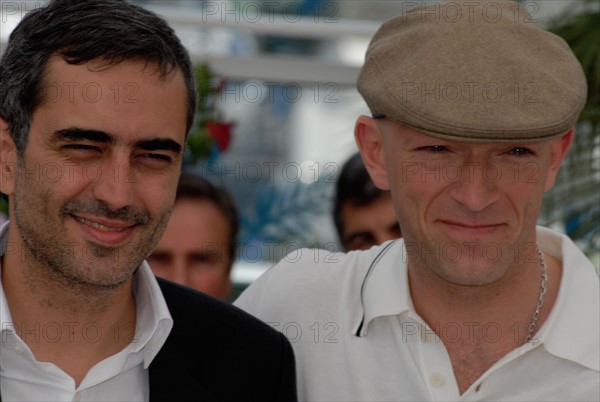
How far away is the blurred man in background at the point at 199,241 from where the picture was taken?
3373 mm

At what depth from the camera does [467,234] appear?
89.0 inches

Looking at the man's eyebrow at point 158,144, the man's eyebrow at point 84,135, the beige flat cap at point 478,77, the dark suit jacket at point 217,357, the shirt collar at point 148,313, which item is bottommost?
the dark suit jacket at point 217,357

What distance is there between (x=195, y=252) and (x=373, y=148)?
1069 mm

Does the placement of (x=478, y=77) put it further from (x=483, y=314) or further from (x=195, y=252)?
(x=195, y=252)

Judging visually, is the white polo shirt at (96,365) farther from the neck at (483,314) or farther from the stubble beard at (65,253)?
the neck at (483,314)

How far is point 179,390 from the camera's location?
2254 millimetres

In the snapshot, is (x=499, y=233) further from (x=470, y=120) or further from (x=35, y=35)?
(x=35, y=35)

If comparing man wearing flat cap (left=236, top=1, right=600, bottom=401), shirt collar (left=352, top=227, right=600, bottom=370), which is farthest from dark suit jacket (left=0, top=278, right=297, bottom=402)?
shirt collar (left=352, top=227, right=600, bottom=370)

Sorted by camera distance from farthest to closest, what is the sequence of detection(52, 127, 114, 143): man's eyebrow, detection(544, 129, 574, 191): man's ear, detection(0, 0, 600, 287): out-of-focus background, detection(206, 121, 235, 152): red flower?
detection(0, 0, 600, 287): out-of-focus background < detection(206, 121, 235, 152): red flower < detection(544, 129, 574, 191): man's ear < detection(52, 127, 114, 143): man's eyebrow

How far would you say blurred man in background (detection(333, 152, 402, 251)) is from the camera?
11.6 ft

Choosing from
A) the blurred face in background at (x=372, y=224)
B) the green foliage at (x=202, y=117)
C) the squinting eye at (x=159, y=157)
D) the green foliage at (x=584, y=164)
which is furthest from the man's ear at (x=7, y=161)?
the green foliage at (x=584, y=164)

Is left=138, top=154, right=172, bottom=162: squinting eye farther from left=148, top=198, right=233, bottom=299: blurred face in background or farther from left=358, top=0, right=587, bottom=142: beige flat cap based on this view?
left=148, top=198, right=233, bottom=299: blurred face in background

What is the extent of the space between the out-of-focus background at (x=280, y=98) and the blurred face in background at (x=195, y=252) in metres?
0.39

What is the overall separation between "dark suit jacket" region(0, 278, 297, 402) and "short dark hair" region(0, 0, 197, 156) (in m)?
0.55
